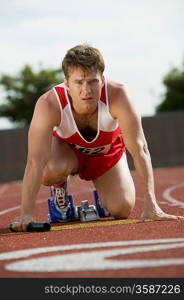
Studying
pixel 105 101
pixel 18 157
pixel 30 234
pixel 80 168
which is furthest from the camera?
pixel 18 157

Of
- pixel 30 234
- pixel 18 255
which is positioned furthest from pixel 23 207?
pixel 18 255

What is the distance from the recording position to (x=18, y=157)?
20281 mm

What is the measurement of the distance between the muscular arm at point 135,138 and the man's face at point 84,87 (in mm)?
203

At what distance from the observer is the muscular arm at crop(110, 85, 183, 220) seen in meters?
4.89

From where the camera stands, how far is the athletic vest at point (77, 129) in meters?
4.88

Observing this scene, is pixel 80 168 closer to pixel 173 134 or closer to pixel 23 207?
pixel 23 207

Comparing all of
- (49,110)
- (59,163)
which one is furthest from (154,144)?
(49,110)

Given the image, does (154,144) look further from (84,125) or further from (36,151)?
(36,151)

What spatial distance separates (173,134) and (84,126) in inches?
629

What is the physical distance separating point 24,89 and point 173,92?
12.7 m

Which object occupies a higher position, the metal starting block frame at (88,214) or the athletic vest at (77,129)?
the athletic vest at (77,129)

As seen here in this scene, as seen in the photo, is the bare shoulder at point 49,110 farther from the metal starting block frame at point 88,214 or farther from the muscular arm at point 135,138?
the metal starting block frame at point 88,214

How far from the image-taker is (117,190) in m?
5.68

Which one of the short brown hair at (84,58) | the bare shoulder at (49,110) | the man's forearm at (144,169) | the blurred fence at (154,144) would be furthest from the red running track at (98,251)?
the blurred fence at (154,144)
